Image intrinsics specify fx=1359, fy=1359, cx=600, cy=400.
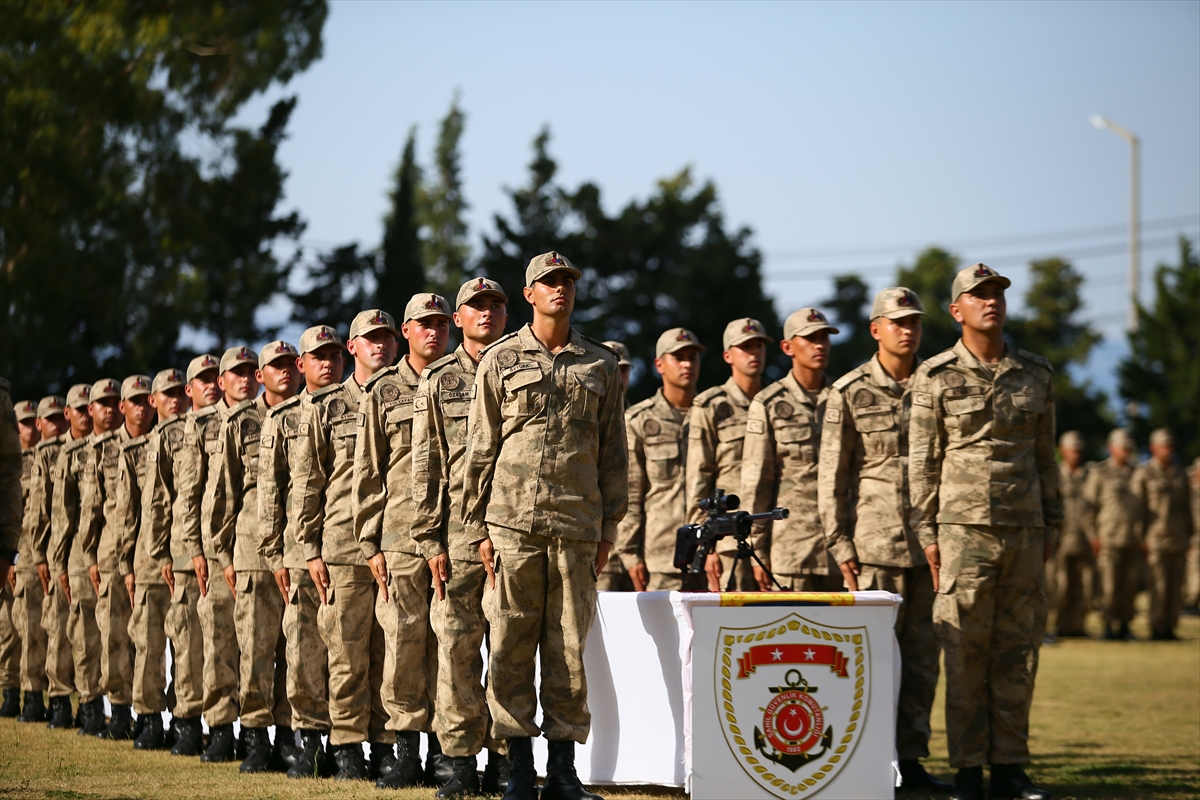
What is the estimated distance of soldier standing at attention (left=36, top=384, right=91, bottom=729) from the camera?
1152cm

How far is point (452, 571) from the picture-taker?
276 inches

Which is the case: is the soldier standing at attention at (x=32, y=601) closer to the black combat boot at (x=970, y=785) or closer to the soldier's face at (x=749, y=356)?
the soldier's face at (x=749, y=356)

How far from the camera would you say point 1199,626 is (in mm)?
22625

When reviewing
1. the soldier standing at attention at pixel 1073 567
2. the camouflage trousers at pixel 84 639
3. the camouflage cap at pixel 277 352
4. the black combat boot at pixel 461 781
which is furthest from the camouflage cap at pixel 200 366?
the soldier standing at attention at pixel 1073 567

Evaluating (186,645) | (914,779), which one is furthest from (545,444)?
(186,645)

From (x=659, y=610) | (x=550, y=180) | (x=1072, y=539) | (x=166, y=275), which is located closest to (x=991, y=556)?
(x=659, y=610)

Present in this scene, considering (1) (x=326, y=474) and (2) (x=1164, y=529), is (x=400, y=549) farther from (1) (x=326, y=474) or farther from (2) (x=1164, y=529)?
(2) (x=1164, y=529)

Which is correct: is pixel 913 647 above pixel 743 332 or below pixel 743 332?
below

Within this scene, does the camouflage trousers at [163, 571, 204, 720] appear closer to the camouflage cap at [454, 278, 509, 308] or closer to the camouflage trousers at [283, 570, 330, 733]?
the camouflage trousers at [283, 570, 330, 733]

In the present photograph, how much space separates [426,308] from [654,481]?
2997 mm

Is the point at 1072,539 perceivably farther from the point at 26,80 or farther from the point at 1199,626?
the point at 26,80

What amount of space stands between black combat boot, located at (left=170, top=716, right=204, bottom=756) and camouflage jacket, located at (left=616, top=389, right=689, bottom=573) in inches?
127

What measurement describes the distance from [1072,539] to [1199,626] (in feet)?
15.4

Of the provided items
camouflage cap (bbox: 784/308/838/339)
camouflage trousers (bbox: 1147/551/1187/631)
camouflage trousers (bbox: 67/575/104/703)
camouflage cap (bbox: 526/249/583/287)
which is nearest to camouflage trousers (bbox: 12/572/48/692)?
camouflage trousers (bbox: 67/575/104/703)
